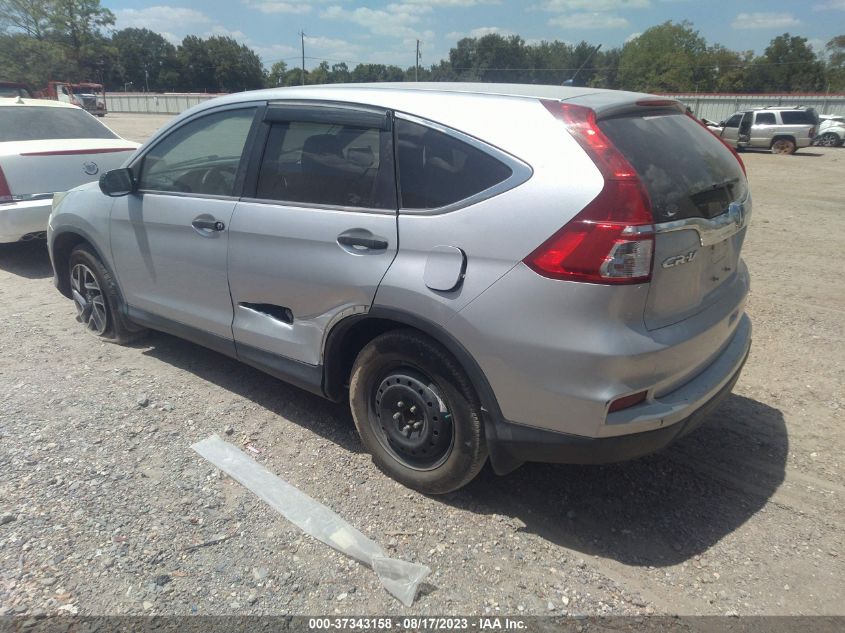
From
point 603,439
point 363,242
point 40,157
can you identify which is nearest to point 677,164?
point 603,439

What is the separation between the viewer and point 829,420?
3.69 m

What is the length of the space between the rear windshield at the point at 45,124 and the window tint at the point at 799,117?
26114 mm

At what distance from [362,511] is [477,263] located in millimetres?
1301

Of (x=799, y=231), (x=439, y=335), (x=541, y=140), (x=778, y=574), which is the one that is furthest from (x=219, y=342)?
(x=799, y=231)

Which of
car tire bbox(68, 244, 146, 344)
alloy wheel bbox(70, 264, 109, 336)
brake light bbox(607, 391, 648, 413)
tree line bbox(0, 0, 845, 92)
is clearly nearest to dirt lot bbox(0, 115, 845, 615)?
car tire bbox(68, 244, 146, 344)

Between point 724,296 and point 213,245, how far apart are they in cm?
267

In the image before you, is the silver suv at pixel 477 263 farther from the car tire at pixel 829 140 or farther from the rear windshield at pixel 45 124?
the car tire at pixel 829 140

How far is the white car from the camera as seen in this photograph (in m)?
6.23

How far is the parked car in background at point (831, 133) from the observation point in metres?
29.6

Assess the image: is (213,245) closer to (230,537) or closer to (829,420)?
(230,537)

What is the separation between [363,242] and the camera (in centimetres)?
284

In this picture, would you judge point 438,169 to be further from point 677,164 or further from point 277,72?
point 277,72

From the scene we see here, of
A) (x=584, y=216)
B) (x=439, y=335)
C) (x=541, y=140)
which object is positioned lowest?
(x=439, y=335)

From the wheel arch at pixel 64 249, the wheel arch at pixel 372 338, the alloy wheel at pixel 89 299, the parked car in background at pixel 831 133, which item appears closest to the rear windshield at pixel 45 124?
the wheel arch at pixel 64 249
